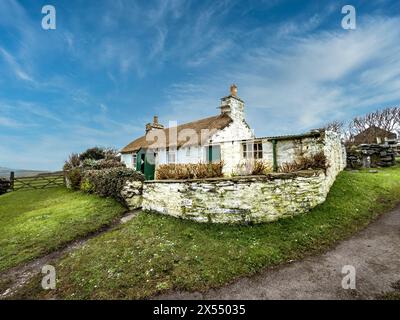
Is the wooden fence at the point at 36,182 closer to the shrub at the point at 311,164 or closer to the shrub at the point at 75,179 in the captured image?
the shrub at the point at 75,179

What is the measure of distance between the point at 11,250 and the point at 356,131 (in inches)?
1988

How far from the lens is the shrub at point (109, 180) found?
12578 mm

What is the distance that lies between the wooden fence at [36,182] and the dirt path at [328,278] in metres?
23.8

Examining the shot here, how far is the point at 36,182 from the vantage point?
24.5 m

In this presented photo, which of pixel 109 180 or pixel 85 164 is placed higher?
pixel 85 164

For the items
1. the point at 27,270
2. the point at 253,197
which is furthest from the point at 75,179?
the point at 253,197

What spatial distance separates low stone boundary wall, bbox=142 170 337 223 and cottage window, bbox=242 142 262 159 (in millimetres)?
4829

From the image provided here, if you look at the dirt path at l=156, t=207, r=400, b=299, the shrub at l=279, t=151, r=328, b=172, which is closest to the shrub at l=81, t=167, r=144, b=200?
the shrub at l=279, t=151, r=328, b=172

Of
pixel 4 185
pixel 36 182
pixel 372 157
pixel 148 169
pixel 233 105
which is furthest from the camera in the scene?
pixel 36 182

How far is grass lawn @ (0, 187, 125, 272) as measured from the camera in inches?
325

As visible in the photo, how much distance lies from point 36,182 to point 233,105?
2235 cm

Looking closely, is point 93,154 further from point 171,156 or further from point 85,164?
point 171,156
